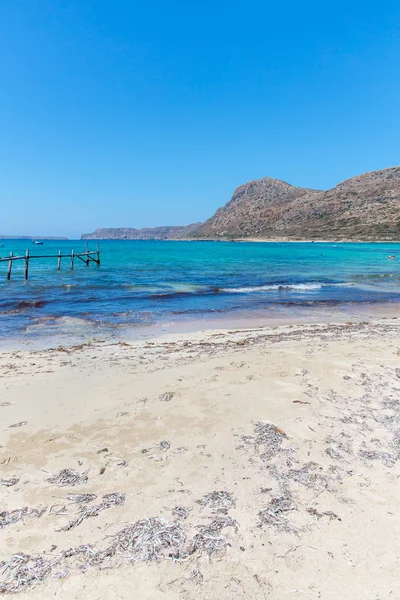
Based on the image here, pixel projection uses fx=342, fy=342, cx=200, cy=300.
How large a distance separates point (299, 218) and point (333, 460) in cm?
15610

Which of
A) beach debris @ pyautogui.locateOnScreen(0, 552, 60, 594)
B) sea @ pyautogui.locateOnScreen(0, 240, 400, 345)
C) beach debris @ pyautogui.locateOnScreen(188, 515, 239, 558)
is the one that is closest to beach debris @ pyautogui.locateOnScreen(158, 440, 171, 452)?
beach debris @ pyautogui.locateOnScreen(188, 515, 239, 558)

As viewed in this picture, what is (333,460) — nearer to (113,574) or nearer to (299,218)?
(113,574)

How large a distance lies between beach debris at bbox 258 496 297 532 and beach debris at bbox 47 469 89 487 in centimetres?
211

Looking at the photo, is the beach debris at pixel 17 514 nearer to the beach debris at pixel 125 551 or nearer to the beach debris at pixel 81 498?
the beach debris at pixel 81 498

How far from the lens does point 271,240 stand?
140 m

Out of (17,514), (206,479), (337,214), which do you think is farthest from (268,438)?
(337,214)

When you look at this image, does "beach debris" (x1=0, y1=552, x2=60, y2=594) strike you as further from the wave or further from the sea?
the wave

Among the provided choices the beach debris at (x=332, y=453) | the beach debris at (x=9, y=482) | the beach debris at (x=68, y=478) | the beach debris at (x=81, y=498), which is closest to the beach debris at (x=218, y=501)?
the beach debris at (x=81, y=498)

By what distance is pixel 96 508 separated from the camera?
3.63 m

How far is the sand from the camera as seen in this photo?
9.40 ft

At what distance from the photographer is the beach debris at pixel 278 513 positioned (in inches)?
133

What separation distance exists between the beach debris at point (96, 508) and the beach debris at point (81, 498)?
0.30 feet

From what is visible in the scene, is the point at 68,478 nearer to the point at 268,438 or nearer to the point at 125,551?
the point at 125,551

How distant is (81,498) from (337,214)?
5774 inches
